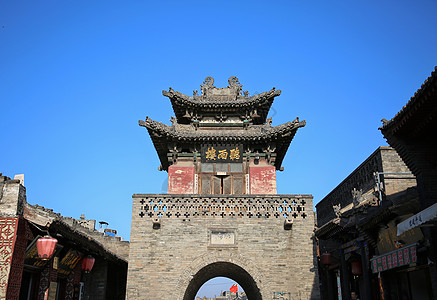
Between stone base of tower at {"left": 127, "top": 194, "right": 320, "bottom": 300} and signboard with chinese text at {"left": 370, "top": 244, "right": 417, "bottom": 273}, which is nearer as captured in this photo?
signboard with chinese text at {"left": 370, "top": 244, "right": 417, "bottom": 273}

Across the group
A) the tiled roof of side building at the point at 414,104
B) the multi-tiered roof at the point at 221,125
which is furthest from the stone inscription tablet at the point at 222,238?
the tiled roof of side building at the point at 414,104

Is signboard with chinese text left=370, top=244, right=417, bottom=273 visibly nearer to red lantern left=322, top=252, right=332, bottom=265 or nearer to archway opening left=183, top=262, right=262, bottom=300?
red lantern left=322, top=252, right=332, bottom=265

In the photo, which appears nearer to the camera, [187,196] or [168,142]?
[187,196]

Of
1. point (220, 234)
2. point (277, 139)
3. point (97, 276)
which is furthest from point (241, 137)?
point (97, 276)

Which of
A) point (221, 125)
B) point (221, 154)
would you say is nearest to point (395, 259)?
point (221, 154)

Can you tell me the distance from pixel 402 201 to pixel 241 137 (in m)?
7.93

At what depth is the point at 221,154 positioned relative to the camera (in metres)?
16.2

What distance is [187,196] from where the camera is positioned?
1359cm

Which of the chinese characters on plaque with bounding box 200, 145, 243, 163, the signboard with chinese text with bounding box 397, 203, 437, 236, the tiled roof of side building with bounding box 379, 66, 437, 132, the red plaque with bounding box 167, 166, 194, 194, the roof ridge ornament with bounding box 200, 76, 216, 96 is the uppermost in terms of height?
the roof ridge ornament with bounding box 200, 76, 216, 96

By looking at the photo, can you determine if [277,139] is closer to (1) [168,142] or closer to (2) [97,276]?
(1) [168,142]

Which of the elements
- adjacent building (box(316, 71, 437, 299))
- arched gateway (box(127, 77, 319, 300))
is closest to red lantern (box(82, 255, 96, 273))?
arched gateway (box(127, 77, 319, 300))

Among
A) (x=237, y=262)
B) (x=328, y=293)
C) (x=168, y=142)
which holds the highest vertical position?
(x=168, y=142)

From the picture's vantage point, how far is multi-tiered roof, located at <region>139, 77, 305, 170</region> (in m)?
16.0

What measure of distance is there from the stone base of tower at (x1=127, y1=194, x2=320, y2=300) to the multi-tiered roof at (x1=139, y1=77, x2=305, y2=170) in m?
3.17
